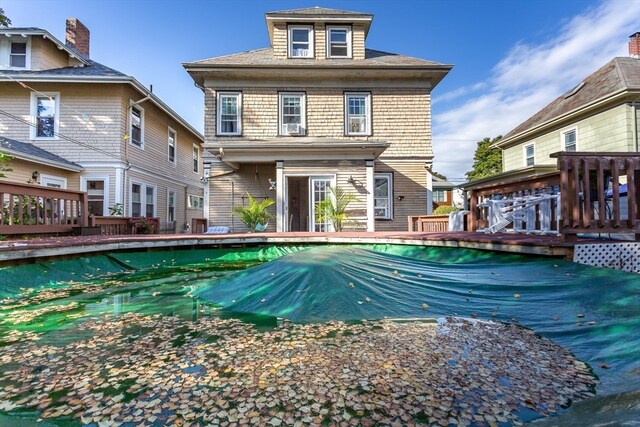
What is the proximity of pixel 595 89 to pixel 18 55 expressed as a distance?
18341 mm

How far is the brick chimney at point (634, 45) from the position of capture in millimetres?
11281

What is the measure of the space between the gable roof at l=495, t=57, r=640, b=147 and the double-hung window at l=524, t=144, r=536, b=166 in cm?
61

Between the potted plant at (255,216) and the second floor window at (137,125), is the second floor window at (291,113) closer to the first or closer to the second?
the potted plant at (255,216)

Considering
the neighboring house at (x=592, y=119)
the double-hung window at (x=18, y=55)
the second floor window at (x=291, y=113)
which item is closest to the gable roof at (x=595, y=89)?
the neighboring house at (x=592, y=119)

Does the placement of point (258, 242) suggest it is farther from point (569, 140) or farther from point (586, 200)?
point (569, 140)

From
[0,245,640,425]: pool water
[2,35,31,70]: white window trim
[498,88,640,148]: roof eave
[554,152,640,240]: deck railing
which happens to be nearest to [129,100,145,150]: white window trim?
[2,35,31,70]: white window trim

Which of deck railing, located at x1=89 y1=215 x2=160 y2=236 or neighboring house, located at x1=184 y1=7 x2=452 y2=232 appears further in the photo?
neighboring house, located at x1=184 y1=7 x2=452 y2=232

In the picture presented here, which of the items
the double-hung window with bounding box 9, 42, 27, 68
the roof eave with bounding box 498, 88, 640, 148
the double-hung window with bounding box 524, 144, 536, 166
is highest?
the double-hung window with bounding box 9, 42, 27, 68

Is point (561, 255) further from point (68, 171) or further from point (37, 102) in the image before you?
point (37, 102)

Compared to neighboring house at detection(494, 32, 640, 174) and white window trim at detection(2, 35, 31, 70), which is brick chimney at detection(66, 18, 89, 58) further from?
neighboring house at detection(494, 32, 640, 174)

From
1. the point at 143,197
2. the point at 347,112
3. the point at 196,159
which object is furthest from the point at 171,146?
the point at 347,112

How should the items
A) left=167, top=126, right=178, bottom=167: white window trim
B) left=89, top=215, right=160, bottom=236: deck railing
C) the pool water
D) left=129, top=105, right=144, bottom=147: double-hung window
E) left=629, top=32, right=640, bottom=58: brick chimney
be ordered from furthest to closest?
left=167, top=126, right=178, bottom=167: white window trim
left=629, top=32, right=640, bottom=58: brick chimney
left=129, top=105, right=144, bottom=147: double-hung window
left=89, top=215, right=160, bottom=236: deck railing
the pool water

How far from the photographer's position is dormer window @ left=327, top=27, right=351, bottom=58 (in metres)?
11.0

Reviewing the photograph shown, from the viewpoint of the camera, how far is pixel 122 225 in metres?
8.41
